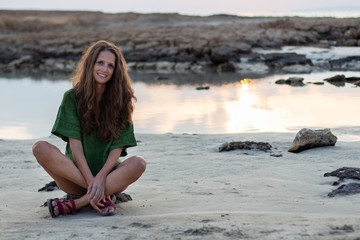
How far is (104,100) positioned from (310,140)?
2781mm

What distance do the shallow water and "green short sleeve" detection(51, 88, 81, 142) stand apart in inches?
180

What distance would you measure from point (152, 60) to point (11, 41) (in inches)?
449

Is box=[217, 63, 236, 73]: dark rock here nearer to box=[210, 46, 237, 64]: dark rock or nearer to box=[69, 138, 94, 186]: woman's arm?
box=[210, 46, 237, 64]: dark rock

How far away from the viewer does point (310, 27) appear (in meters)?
33.6

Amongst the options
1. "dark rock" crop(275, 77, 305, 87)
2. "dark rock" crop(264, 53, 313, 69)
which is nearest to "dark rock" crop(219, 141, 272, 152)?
"dark rock" crop(275, 77, 305, 87)

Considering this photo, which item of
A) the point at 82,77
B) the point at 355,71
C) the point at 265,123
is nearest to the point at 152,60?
the point at 355,71

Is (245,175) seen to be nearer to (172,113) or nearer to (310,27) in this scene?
(172,113)

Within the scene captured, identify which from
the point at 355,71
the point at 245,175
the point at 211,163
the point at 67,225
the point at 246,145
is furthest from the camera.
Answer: the point at 355,71

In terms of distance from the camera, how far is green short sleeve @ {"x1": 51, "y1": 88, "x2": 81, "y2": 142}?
3740mm

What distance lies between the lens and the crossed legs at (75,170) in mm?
3650

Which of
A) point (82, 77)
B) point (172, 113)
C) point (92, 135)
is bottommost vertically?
point (172, 113)

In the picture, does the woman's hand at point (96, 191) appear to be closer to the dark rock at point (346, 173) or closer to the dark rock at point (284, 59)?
the dark rock at point (346, 173)

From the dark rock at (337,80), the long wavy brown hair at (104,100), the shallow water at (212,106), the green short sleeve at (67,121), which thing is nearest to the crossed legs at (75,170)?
the green short sleeve at (67,121)

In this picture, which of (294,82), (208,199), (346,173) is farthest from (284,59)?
(208,199)
